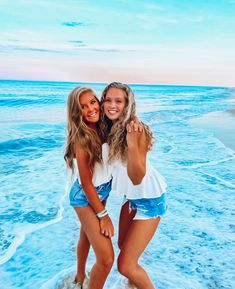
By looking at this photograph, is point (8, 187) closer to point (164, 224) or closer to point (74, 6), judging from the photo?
point (164, 224)

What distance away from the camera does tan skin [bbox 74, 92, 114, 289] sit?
2428 millimetres

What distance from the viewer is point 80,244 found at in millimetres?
2883

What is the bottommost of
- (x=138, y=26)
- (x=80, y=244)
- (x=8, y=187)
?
(x=8, y=187)

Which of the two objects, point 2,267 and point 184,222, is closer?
point 2,267

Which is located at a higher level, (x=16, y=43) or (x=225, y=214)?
(x=16, y=43)

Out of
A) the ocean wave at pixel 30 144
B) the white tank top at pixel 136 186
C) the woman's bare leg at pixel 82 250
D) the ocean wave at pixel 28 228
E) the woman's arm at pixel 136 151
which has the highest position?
the woman's arm at pixel 136 151

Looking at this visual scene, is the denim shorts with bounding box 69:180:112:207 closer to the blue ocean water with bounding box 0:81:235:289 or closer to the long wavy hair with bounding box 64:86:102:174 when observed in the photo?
the long wavy hair with bounding box 64:86:102:174

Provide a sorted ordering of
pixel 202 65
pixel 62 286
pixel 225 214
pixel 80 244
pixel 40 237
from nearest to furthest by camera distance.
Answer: pixel 80 244
pixel 62 286
pixel 40 237
pixel 225 214
pixel 202 65

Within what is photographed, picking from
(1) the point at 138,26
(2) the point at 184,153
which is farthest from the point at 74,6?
(2) the point at 184,153

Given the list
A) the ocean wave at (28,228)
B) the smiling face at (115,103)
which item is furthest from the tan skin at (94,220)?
the ocean wave at (28,228)

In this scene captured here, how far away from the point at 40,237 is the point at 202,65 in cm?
2964

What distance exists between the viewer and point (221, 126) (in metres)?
12.0

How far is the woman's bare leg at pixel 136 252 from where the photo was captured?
2389 millimetres

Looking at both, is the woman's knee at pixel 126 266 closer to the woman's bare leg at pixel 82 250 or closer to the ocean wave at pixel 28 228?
the woman's bare leg at pixel 82 250
